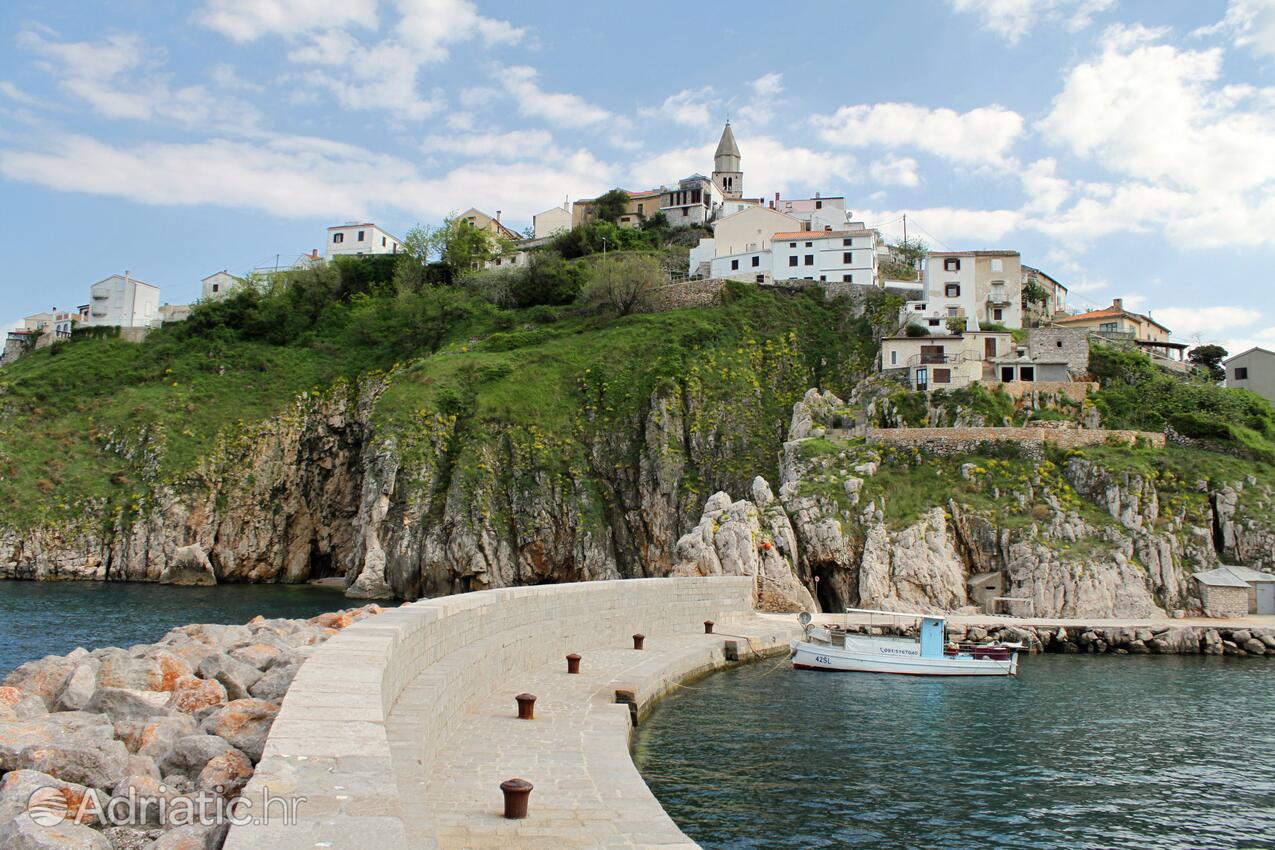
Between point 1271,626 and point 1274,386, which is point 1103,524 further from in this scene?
point 1274,386

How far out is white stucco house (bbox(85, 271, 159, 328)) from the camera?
A: 10275 cm

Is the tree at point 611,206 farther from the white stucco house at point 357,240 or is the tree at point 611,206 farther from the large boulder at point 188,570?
the large boulder at point 188,570

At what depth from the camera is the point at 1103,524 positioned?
47406 millimetres

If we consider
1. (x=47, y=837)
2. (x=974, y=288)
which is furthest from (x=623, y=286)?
(x=47, y=837)

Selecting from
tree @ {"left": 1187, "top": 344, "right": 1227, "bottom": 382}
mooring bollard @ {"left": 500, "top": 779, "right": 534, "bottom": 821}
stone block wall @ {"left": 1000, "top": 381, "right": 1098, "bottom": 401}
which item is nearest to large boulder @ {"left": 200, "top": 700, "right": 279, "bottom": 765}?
mooring bollard @ {"left": 500, "top": 779, "right": 534, "bottom": 821}

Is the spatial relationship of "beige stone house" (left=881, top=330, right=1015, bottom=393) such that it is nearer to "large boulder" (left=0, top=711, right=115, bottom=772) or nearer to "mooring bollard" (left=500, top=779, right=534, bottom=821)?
"mooring bollard" (left=500, top=779, right=534, bottom=821)

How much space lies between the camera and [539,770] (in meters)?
14.2

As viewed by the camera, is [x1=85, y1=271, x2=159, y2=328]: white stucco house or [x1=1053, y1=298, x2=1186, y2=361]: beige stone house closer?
[x1=1053, y1=298, x2=1186, y2=361]: beige stone house

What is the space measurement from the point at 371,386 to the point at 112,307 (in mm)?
45877

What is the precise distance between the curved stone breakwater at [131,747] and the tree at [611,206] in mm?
98266

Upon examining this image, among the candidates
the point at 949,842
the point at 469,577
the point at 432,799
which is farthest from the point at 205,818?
the point at 469,577

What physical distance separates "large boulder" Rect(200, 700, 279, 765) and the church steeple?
4478 inches

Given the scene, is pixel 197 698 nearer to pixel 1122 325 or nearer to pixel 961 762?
pixel 961 762

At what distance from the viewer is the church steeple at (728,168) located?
4737 inches
